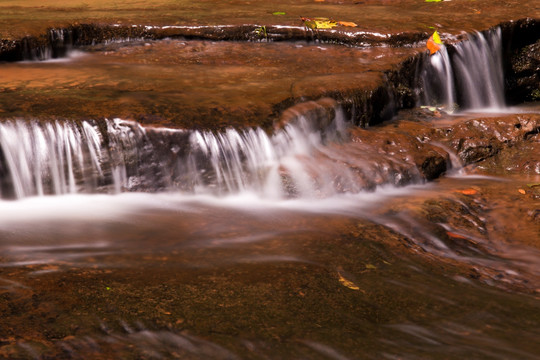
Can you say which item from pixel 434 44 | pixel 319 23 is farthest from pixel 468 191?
pixel 319 23

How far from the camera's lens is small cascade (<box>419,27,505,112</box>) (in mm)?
7801

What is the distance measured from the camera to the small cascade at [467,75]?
7801 millimetres

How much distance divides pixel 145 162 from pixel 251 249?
4.91 feet

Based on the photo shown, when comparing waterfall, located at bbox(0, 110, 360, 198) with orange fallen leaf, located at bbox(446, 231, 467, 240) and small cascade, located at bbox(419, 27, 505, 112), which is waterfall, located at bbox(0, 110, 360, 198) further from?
small cascade, located at bbox(419, 27, 505, 112)

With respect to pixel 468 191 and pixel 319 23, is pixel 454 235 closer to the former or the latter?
pixel 468 191

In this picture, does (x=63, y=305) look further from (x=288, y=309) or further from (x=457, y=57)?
(x=457, y=57)

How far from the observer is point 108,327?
294 cm

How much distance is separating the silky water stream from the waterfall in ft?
0.03

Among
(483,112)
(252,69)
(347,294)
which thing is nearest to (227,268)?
(347,294)

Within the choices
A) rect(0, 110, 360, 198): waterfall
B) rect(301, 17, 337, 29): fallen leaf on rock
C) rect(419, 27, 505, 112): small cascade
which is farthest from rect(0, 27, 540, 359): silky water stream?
rect(301, 17, 337, 29): fallen leaf on rock

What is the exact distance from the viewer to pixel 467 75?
8.12m

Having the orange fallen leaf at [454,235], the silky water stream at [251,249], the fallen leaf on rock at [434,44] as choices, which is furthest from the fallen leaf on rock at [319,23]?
the orange fallen leaf at [454,235]

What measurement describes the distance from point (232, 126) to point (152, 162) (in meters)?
0.69

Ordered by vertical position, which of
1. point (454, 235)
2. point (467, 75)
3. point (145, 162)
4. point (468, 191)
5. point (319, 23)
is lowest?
point (454, 235)
